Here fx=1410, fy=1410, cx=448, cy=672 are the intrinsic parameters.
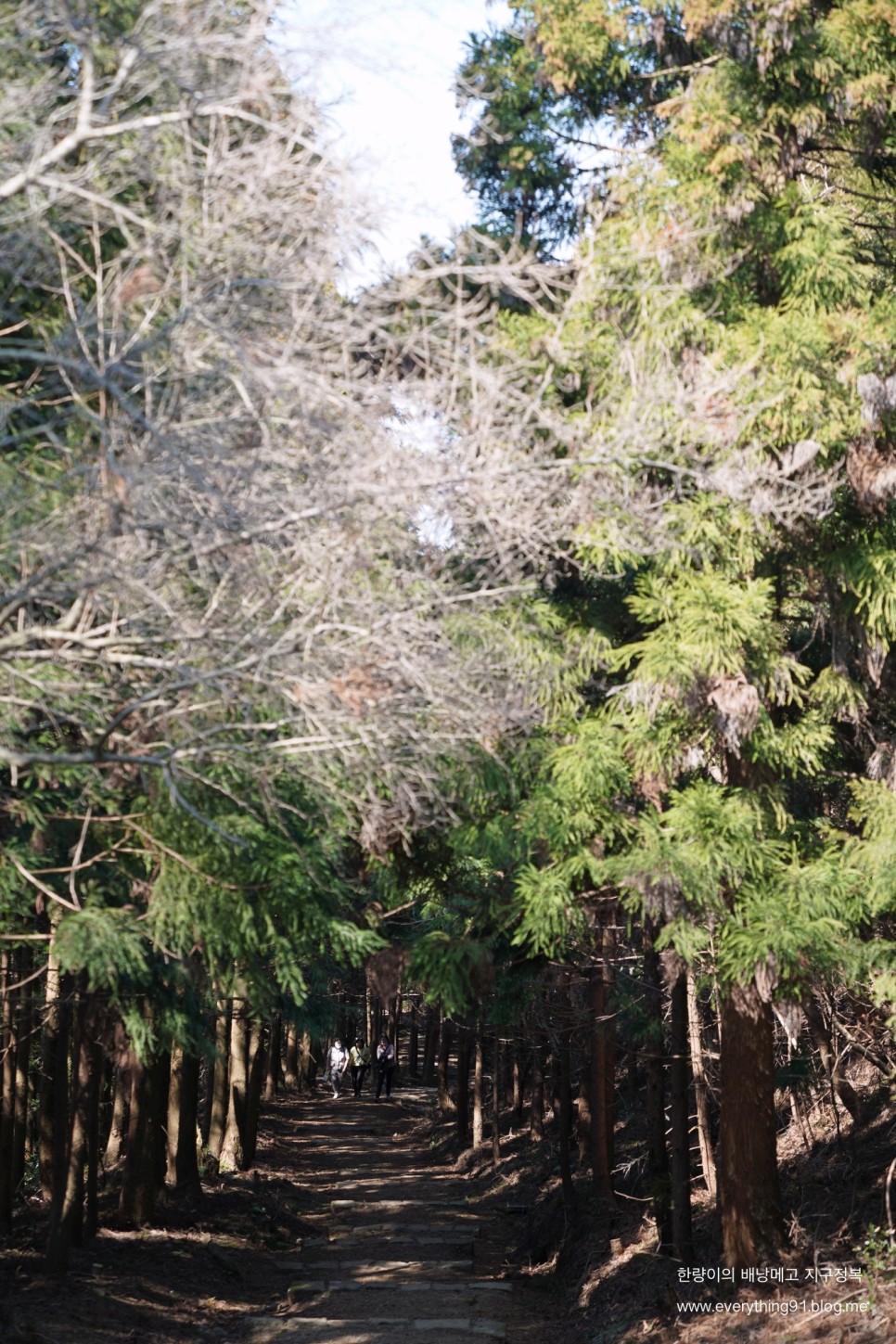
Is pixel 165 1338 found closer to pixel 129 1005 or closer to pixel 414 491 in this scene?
pixel 129 1005

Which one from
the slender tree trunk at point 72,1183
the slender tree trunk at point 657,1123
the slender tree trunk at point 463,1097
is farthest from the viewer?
the slender tree trunk at point 463,1097

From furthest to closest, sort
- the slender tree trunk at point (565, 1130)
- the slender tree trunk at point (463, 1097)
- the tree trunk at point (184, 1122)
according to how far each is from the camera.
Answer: the slender tree trunk at point (463, 1097) → the tree trunk at point (184, 1122) → the slender tree trunk at point (565, 1130)

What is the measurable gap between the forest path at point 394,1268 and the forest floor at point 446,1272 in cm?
5

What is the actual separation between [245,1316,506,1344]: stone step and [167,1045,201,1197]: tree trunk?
555 centimetres

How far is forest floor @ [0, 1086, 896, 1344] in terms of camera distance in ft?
38.4

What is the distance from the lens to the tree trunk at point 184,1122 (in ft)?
64.7

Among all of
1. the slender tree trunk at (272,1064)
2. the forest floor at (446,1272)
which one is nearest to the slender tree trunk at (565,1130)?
the forest floor at (446,1272)

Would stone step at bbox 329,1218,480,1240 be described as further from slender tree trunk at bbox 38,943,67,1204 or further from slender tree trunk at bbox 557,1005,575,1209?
slender tree trunk at bbox 38,943,67,1204

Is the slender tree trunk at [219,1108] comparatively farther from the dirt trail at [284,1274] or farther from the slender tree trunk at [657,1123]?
the slender tree trunk at [657,1123]

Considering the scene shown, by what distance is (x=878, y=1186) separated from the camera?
580 inches

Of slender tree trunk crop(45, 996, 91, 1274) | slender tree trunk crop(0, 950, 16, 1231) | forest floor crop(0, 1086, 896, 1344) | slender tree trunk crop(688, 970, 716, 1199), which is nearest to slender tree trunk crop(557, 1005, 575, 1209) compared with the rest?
forest floor crop(0, 1086, 896, 1344)

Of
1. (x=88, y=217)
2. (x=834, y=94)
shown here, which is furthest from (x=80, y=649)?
(x=834, y=94)

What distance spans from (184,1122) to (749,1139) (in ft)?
33.1

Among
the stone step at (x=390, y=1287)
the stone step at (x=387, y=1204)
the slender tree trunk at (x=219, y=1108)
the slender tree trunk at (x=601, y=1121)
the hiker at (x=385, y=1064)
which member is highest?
the hiker at (x=385, y=1064)
